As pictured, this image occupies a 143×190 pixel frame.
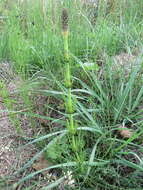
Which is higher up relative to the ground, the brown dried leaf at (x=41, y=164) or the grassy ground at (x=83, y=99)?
the grassy ground at (x=83, y=99)

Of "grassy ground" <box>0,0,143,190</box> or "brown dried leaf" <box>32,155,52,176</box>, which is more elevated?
"grassy ground" <box>0,0,143,190</box>

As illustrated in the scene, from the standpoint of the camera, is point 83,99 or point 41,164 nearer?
point 41,164

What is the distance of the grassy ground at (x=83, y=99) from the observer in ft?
3.74

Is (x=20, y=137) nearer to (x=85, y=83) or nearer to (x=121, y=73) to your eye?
(x=85, y=83)

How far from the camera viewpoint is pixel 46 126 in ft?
4.82

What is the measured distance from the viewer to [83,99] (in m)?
1.53

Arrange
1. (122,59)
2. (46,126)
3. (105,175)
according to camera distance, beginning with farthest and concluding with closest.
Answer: (122,59)
(46,126)
(105,175)

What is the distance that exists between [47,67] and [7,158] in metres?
0.72

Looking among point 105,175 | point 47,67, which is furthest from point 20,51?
point 105,175

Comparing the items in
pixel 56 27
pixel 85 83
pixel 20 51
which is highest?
pixel 56 27

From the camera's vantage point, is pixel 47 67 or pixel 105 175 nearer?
pixel 105 175

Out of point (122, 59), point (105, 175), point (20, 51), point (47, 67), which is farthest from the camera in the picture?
point (122, 59)

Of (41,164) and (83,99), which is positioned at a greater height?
(83,99)

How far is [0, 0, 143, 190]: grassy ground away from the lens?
114 cm
